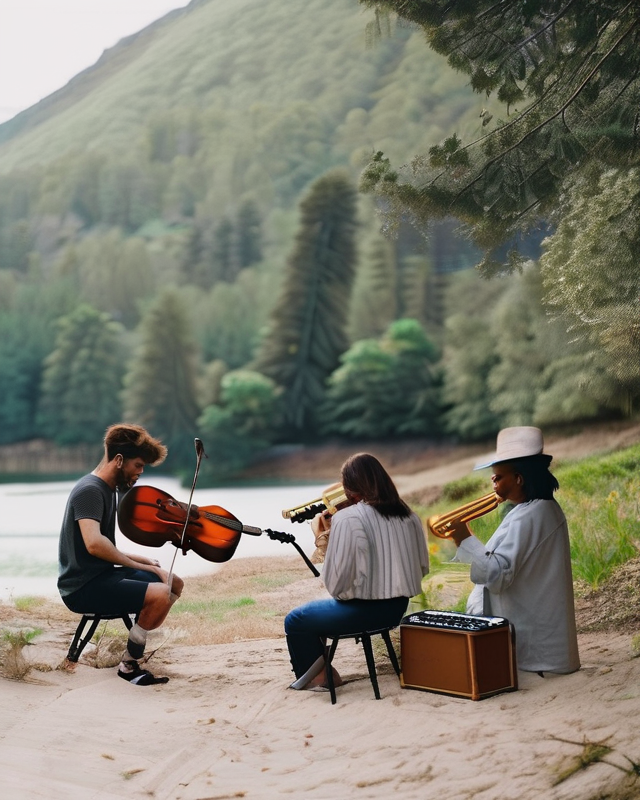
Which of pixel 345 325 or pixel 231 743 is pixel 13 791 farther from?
pixel 345 325

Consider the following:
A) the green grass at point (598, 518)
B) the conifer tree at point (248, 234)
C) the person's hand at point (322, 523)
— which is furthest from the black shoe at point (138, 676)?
the conifer tree at point (248, 234)

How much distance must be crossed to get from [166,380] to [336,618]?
753 inches

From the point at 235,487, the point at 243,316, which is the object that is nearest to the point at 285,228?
the point at 243,316

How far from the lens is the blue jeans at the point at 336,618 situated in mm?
4277

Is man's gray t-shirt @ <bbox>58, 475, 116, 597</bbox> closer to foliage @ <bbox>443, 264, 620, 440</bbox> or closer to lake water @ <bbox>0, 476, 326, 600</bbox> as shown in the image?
lake water @ <bbox>0, 476, 326, 600</bbox>

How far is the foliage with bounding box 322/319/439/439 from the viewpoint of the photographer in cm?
2186

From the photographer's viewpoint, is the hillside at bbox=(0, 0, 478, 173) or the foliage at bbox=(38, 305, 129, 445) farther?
the hillside at bbox=(0, 0, 478, 173)

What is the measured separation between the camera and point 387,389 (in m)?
22.0

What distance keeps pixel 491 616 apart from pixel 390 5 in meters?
3.00

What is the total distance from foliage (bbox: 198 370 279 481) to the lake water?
584 mm

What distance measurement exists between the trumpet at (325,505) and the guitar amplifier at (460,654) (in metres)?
0.61

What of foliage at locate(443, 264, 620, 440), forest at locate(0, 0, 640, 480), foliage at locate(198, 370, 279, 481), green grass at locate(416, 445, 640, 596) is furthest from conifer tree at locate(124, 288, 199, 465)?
green grass at locate(416, 445, 640, 596)

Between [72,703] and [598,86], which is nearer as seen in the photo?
[72,703]

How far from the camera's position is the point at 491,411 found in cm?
2111
